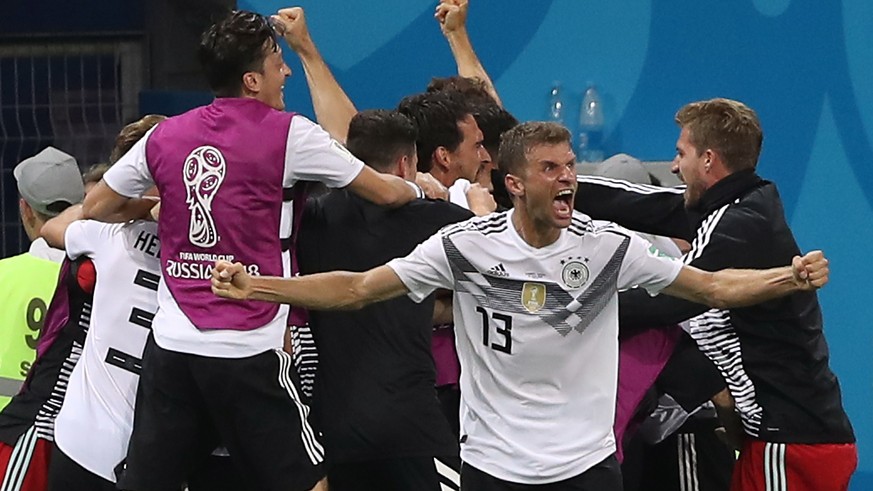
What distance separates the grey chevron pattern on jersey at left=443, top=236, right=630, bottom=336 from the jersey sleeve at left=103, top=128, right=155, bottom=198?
0.86m

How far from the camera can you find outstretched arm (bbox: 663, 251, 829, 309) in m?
3.67

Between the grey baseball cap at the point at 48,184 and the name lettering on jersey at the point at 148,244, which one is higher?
the grey baseball cap at the point at 48,184

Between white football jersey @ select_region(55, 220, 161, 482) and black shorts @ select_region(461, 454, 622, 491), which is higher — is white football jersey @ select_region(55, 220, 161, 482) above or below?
above

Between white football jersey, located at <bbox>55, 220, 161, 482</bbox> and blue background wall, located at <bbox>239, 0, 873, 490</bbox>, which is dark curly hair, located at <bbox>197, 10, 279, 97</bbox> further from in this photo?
blue background wall, located at <bbox>239, 0, 873, 490</bbox>

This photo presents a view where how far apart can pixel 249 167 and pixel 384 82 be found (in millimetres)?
3245

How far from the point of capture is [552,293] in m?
3.82

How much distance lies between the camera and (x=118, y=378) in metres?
4.39

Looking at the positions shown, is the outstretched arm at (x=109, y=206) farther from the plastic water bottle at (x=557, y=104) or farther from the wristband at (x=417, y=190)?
the plastic water bottle at (x=557, y=104)

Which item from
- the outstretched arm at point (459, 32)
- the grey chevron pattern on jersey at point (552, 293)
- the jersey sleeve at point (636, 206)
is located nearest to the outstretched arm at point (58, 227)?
the grey chevron pattern on jersey at point (552, 293)

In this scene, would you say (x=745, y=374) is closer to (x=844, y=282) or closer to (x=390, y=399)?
(x=390, y=399)

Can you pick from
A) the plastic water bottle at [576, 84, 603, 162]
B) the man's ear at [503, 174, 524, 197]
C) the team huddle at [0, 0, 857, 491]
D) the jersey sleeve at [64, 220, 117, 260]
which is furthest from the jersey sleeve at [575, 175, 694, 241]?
the plastic water bottle at [576, 84, 603, 162]

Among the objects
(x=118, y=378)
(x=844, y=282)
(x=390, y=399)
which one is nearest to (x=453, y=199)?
(x=390, y=399)

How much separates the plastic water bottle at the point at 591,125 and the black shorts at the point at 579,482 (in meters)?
2.89

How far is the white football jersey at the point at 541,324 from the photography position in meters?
3.82
